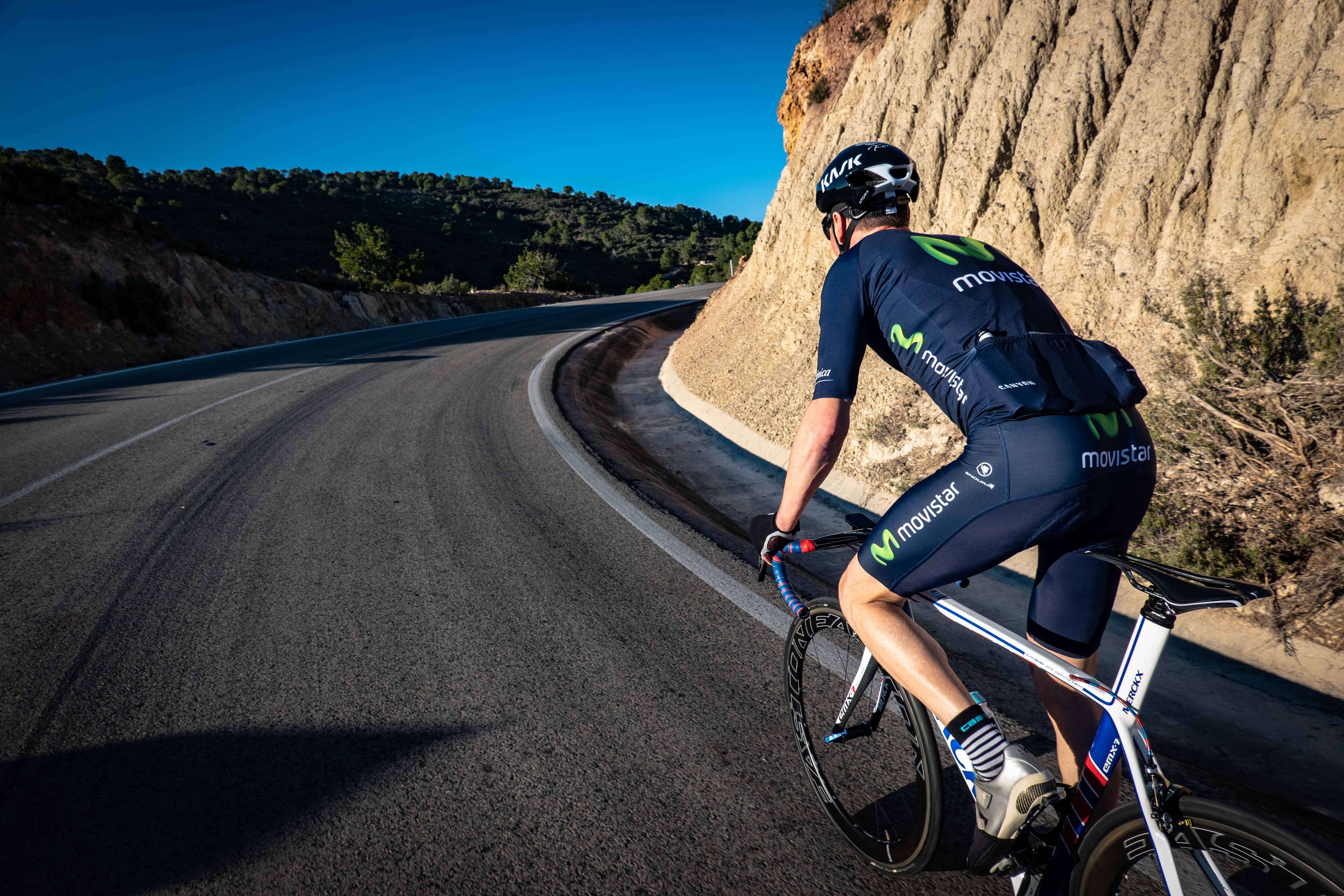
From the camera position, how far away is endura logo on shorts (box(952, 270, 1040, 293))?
174 cm

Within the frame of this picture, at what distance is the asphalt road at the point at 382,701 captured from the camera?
2035mm

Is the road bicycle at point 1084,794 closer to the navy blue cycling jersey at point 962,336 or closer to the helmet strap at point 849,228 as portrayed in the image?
the navy blue cycling jersey at point 962,336

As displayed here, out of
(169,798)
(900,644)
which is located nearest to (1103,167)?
(900,644)

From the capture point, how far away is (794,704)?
2434 millimetres

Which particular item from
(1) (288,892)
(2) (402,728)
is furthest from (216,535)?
(1) (288,892)

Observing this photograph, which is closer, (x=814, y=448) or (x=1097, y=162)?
(x=814, y=448)

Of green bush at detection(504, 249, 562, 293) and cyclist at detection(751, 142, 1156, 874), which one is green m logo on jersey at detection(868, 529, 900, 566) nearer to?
cyclist at detection(751, 142, 1156, 874)

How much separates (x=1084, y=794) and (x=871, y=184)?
70.0 inches

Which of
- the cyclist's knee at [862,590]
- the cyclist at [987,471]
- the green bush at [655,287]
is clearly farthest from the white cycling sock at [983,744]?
the green bush at [655,287]

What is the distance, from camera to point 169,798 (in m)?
2.31

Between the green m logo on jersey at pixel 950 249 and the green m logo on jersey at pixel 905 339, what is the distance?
0.68 ft

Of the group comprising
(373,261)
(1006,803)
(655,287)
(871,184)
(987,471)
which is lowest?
(1006,803)

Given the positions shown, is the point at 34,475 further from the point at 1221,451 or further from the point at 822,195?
the point at 1221,451

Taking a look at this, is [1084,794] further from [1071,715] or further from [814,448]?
[814,448]
